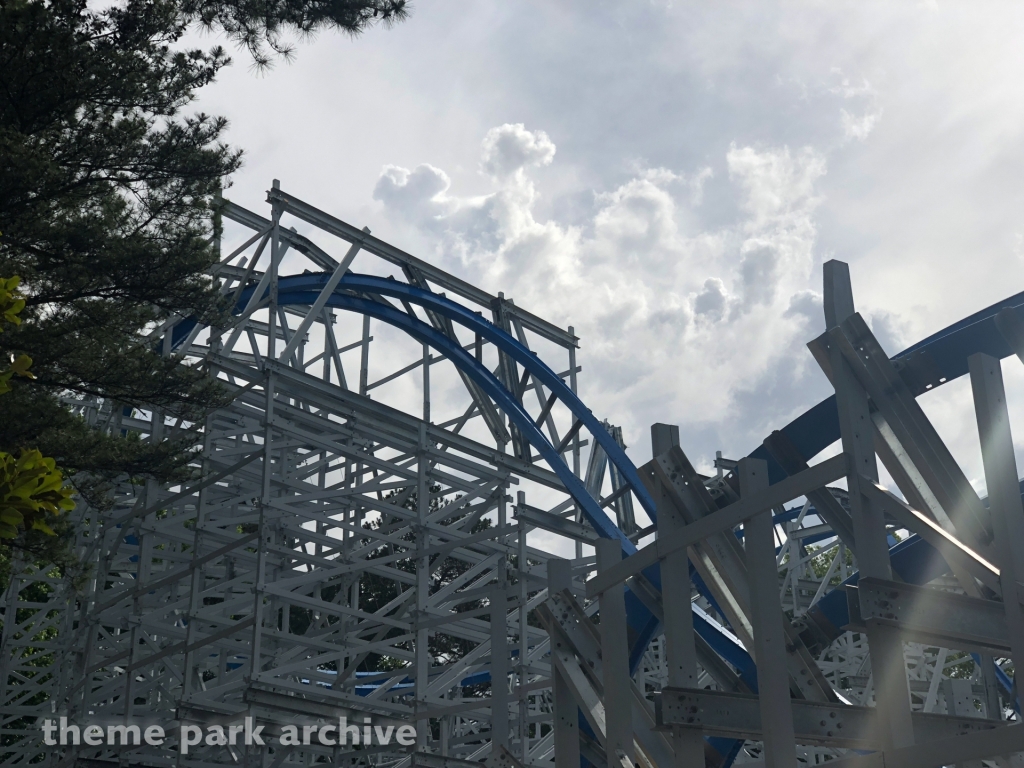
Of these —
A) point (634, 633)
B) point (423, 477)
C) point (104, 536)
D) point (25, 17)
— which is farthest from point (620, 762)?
point (104, 536)

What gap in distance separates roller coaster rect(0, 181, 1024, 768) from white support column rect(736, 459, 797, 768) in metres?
0.01

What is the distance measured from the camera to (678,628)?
16.5 feet

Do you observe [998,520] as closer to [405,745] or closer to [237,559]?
[405,745]

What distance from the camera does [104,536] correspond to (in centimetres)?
1420

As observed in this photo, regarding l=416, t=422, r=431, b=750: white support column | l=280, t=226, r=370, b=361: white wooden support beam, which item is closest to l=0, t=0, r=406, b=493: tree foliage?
l=280, t=226, r=370, b=361: white wooden support beam

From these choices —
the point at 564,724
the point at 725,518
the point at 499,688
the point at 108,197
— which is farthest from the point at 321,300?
the point at 725,518

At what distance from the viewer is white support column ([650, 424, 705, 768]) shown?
477 centimetres

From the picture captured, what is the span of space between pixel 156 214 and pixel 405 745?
6366 millimetres

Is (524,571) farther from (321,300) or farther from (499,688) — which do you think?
(499,688)

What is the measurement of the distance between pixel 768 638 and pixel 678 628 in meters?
0.58

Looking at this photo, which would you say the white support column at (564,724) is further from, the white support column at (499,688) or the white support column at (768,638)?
the white support column at (768,638)

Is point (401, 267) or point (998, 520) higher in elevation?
point (401, 267)

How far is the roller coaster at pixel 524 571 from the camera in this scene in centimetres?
445

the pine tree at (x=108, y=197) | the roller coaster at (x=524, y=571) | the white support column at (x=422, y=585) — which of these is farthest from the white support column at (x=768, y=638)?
the white support column at (x=422, y=585)
